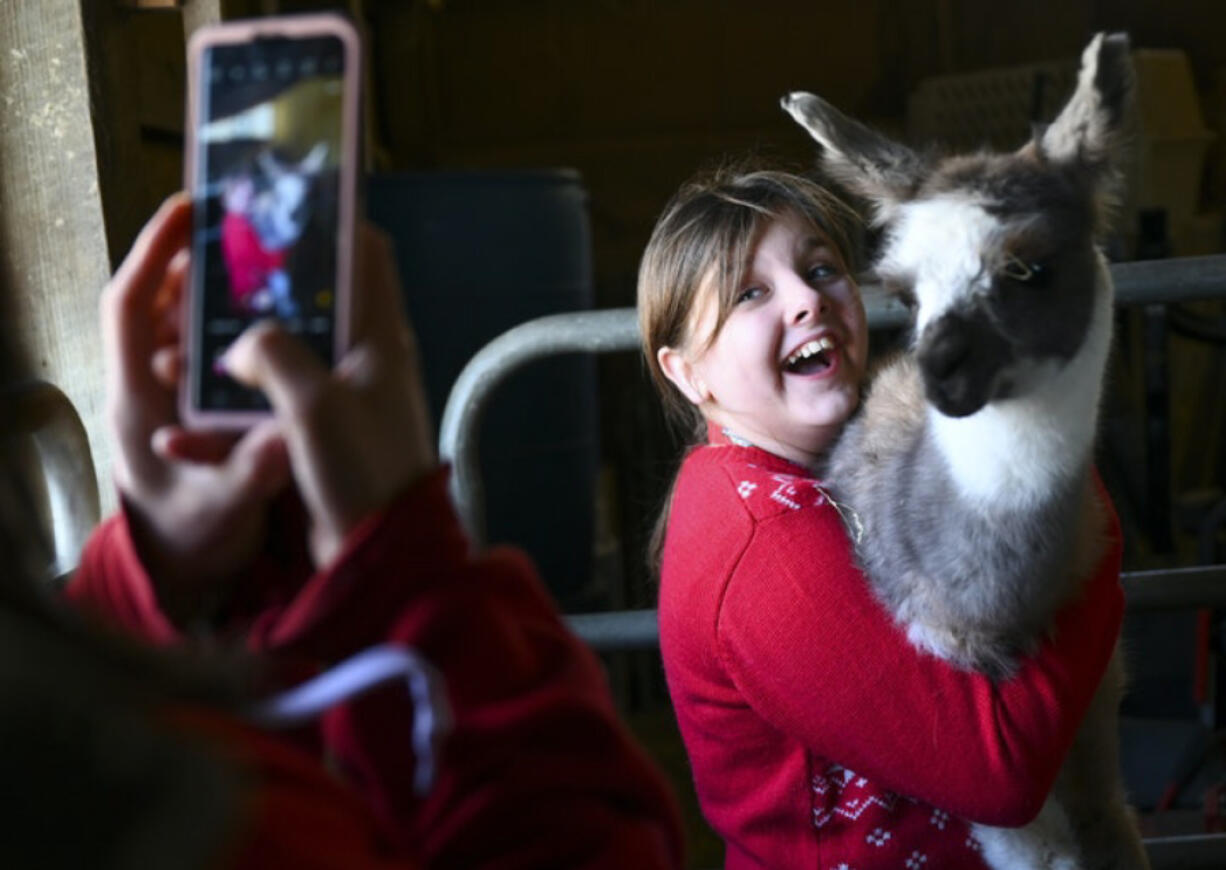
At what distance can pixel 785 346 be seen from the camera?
→ 1.42 metres

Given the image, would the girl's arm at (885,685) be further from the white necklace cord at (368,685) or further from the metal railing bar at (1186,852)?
the white necklace cord at (368,685)

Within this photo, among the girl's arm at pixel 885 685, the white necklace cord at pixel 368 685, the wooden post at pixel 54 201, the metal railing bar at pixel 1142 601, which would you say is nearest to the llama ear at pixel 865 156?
the girl's arm at pixel 885 685

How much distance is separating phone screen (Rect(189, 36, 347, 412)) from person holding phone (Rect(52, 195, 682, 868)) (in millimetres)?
17

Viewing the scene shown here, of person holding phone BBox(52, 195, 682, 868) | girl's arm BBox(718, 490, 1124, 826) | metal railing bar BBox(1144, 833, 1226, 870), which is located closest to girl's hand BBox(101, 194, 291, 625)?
person holding phone BBox(52, 195, 682, 868)

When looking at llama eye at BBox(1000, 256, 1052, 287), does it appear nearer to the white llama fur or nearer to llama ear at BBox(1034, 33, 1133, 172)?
the white llama fur

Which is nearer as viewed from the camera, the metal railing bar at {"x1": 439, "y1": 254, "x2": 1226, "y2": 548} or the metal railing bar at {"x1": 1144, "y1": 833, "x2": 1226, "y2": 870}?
the metal railing bar at {"x1": 439, "y1": 254, "x2": 1226, "y2": 548}

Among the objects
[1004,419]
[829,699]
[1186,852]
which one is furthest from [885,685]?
[1186,852]

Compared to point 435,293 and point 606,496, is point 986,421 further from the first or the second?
point 606,496

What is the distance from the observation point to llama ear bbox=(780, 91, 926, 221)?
1422mm

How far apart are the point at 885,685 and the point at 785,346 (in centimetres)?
37

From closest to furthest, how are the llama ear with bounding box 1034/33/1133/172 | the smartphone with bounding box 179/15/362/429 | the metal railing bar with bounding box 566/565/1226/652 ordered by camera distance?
the smartphone with bounding box 179/15/362/429 < the llama ear with bounding box 1034/33/1133/172 < the metal railing bar with bounding box 566/565/1226/652

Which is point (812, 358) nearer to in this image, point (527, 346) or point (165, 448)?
point (527, 346)

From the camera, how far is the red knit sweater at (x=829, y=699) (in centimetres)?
123

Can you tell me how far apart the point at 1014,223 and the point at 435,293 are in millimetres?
1736
